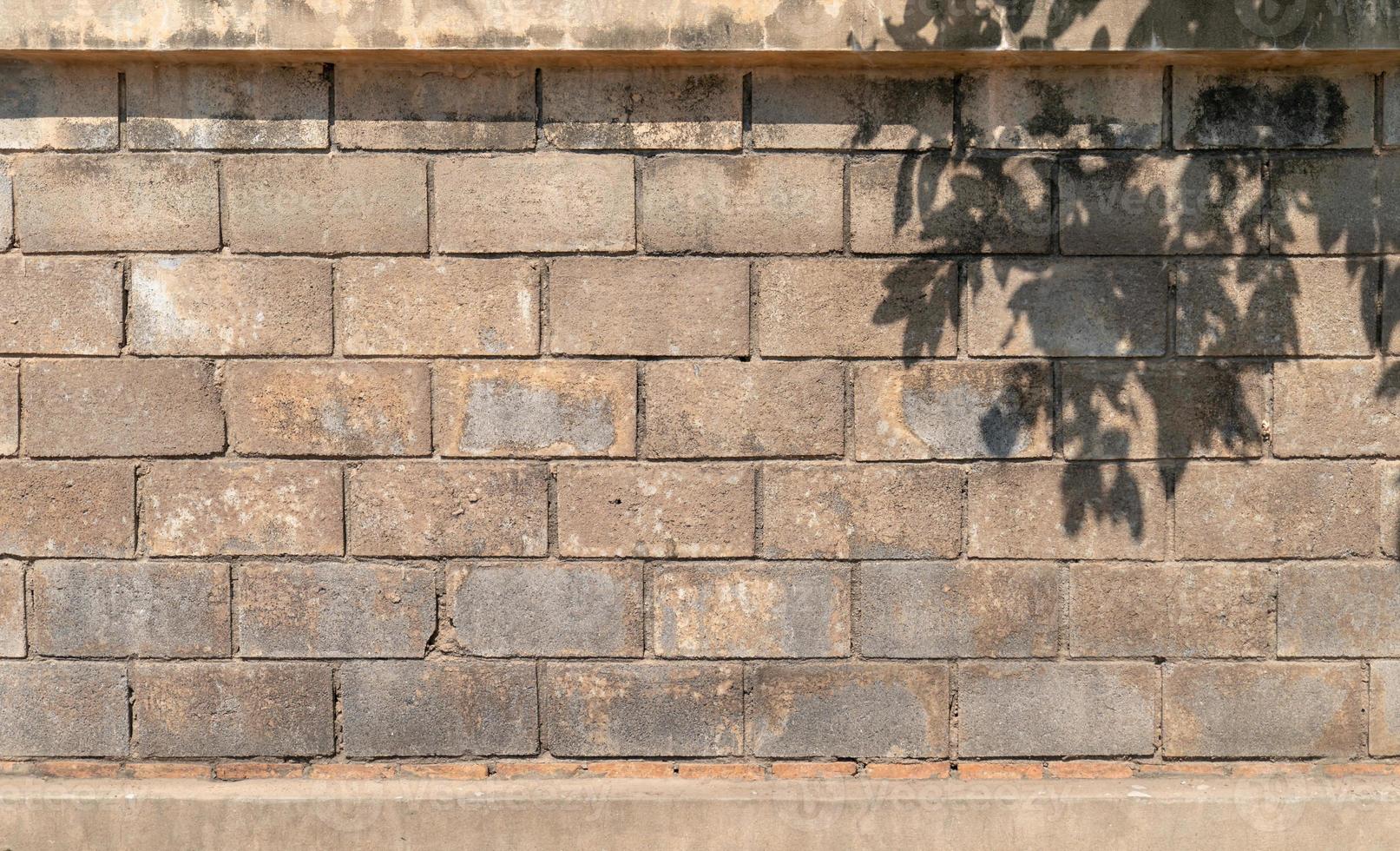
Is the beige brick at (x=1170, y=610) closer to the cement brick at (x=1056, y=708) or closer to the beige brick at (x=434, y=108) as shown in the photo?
the cement brick at (x=1056, y=708)

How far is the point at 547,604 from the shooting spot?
11.7ft

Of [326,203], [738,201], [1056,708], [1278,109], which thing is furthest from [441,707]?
[1278,109]

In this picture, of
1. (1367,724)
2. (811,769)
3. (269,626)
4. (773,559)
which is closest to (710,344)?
(773,559)

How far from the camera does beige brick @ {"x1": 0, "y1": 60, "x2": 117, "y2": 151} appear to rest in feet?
11.4

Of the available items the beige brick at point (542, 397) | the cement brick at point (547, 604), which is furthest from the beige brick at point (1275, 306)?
the cement brick at point (547, 604)

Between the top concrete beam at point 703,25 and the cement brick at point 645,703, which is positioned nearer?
the top concrete beam at point 703,25

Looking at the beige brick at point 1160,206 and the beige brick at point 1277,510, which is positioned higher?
the beige brick at point 1160,206

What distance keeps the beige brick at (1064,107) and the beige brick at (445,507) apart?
1833mm

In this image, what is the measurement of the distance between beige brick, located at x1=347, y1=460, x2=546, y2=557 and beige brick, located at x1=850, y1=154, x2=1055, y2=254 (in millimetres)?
1349

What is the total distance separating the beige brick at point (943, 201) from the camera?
137 inches

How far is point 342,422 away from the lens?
352 centimetres

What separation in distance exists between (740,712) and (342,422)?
63.1 inches

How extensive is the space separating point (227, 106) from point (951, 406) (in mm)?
2511

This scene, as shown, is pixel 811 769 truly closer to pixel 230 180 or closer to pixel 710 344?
pixel 710 344
